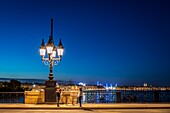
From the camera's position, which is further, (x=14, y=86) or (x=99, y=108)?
(x=14, y=86)

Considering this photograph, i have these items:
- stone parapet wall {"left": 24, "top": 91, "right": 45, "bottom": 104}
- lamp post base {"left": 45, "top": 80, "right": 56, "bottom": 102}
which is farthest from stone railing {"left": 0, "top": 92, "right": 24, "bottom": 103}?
lamp post base {"left": 45, "top": 80, "right": 56, "bottom": 102}

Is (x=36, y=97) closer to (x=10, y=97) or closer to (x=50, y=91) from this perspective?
(x=50, y=91)

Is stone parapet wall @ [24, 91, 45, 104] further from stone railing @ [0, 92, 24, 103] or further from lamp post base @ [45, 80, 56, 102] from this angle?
stone railing @ [0, 92, 24, 103]

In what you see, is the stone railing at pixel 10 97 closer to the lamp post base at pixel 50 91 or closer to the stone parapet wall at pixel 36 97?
the stone parapet wall at pixel 36 97

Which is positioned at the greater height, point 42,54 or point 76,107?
point 42,54

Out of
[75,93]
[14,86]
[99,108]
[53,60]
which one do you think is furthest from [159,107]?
[14,86]

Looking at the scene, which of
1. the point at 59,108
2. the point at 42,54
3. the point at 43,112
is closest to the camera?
the point at 43,112

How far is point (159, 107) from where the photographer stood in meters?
28.9

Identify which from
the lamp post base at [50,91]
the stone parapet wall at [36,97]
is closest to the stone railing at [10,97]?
the stone parapet wall at [36,97]

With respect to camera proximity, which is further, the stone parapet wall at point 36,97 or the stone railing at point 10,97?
the stone railing at point 10,97

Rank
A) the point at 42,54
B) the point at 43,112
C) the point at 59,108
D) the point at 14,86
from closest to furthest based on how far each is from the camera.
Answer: the point at 43,112 → the point at 59,108 → the point at 42,54 → the point at 14,86

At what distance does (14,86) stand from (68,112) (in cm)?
15259

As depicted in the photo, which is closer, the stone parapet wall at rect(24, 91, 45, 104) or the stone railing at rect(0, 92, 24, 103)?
the stone parapet wall at rect(24, 91, 45, 104)

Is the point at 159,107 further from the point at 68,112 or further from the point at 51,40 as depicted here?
the point at 51,40
